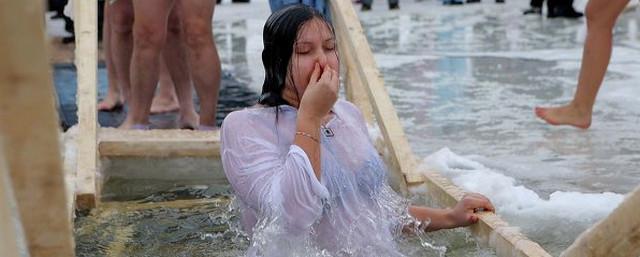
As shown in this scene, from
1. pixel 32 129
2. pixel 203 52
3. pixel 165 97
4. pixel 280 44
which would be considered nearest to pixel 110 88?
pixel 165 97

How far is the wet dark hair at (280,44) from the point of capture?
2557mm

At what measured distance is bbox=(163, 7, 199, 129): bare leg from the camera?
17.3 ft

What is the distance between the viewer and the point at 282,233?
8.21 feet

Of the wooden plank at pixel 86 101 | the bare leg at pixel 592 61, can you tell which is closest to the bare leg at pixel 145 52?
the wooden plank at pixel 86 101

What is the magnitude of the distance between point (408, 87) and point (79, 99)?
2.92 m

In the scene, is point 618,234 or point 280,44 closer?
point 618,234

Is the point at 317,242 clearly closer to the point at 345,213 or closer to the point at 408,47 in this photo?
the point at 345,213

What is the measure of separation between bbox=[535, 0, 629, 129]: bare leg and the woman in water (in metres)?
2.16

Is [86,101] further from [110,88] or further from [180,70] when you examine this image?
[110,88]

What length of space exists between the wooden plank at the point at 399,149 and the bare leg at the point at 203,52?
57 cm

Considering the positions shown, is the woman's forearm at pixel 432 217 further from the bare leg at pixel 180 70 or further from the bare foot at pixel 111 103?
the bare foot at pixel 111 103

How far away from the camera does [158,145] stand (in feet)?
14.3

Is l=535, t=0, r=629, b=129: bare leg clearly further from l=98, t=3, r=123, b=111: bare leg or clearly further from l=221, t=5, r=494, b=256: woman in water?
l=98, t=3, r=123, b=111: bare leg

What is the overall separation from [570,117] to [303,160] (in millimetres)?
2689
